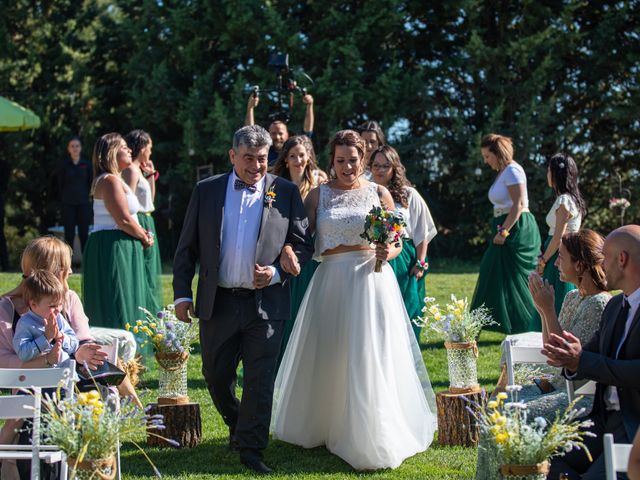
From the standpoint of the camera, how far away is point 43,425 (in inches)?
187

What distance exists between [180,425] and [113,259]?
2233 millimetres

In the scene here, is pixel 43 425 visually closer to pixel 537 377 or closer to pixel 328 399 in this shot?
pixel 328 399

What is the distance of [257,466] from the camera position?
5523 millimetres

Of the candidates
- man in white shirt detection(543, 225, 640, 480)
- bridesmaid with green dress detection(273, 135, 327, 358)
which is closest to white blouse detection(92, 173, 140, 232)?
bridesmaid with green dress detection(273, 135, 327, 358)

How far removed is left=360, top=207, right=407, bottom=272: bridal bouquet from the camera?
5.75 metres

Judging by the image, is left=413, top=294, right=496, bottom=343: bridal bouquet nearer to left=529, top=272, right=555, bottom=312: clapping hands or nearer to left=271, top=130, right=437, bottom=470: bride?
left=271, top=130, right=437, bottom=470: bride

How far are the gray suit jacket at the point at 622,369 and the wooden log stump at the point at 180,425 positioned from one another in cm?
289

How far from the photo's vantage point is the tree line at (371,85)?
17.6 metres

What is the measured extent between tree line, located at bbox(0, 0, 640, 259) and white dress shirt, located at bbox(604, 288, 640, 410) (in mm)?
13173

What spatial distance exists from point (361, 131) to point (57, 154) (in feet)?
42.2

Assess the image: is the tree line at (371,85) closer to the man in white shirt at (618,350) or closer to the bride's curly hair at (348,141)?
the bride's curly hair at (348,141)

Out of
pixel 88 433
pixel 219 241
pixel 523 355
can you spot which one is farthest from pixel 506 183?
pixel 88 433

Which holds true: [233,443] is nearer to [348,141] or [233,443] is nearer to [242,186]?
[242,186]

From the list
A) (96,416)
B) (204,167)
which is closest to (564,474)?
(96,416)
